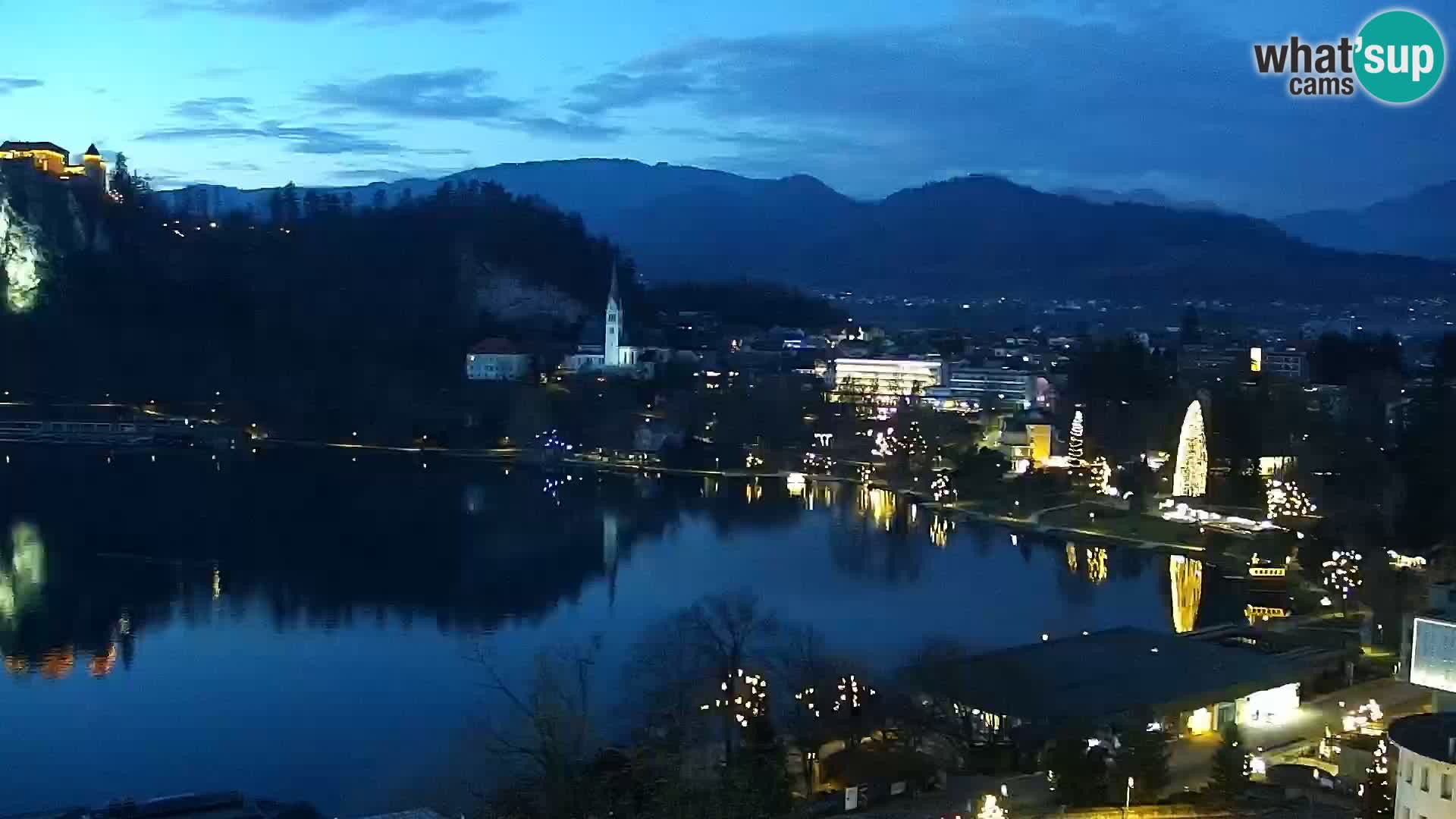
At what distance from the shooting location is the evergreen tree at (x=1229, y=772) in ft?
14.4

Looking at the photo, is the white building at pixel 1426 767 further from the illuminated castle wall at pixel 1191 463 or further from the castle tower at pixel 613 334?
the castle tower at pixel 613 334

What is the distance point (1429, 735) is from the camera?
138 inches

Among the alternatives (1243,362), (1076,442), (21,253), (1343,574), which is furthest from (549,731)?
(21,253)

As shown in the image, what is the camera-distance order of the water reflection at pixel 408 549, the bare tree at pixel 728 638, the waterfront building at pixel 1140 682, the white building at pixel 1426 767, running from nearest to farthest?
the white building at pixel 1426 767 < the waterfront building at pixel 1140 682 < the bare tree at pixel 728 638 < the water reflection at pixel 408 549

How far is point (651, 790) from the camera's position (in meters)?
3.87

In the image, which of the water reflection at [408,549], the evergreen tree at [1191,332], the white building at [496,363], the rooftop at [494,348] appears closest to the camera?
the water reflection at [408,549]

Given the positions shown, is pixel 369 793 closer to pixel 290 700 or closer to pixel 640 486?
pixel 290 700

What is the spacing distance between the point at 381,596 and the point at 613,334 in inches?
485

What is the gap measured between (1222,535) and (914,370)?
11639 millimetres

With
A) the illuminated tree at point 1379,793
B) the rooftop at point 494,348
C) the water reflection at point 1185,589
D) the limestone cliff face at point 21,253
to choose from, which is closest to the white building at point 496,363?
the rooftop at point 494,348

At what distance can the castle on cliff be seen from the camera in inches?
878

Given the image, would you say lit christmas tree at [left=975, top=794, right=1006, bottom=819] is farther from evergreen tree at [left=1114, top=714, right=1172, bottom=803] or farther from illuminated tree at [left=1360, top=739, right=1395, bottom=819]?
illuminated tree at [left=1360, top=739, right=1395, bottom=819]

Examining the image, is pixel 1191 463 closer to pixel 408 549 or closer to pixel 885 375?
pixel 408 549

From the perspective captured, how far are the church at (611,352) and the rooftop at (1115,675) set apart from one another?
14.6m
